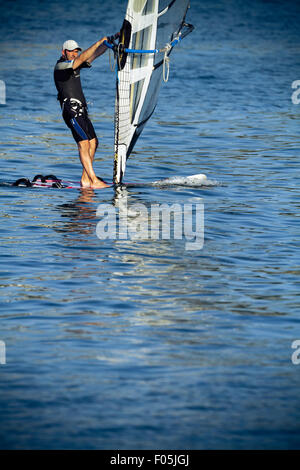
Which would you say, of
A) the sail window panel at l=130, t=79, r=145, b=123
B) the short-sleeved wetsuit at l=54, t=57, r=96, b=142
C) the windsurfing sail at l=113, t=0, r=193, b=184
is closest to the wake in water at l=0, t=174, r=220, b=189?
the windsurfing sail at l=113, t=0, r=193, b=184

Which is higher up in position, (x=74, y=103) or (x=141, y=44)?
(x=141, y=44)

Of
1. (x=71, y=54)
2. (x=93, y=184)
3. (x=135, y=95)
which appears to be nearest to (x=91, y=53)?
(x=71, y=54)

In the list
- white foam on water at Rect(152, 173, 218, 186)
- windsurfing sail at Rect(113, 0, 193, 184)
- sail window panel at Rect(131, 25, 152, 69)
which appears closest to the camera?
windsurfing sail at Rect(113, 0, 193, 184)

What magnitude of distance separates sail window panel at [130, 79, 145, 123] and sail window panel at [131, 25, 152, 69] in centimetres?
32

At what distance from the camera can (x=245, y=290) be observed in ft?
27.5

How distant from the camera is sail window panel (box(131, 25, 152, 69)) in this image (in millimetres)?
13033

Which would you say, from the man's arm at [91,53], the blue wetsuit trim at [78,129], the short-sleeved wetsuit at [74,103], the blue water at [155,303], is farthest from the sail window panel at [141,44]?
the blue water at [155,303]

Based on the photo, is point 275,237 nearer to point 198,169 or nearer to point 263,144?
point 198,169

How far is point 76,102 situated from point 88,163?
1.01m

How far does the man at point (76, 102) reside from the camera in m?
Answer: 12.7

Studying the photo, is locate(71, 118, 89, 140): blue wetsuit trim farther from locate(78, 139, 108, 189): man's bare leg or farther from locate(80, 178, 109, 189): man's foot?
locate(80, 178, 109, 189): man's foot

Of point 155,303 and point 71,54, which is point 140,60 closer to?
point 71,54

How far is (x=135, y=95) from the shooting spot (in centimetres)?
1375
